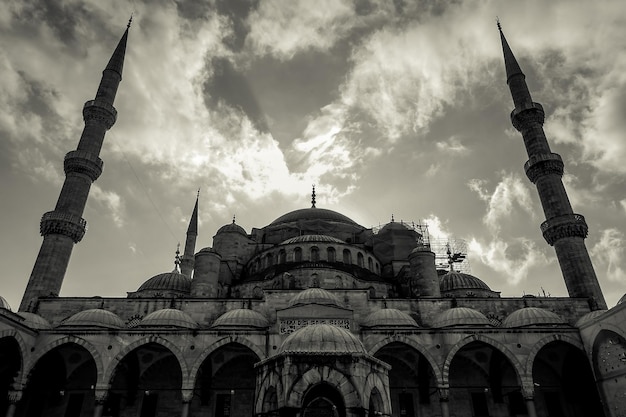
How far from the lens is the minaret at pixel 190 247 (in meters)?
31.8

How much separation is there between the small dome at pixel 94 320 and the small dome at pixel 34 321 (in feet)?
3.84

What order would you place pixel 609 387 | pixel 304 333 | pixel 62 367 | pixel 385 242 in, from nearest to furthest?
pixel 304 333, pixel 609 387, pixel 62 367, pixel 385 242

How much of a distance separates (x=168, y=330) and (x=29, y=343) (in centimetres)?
514

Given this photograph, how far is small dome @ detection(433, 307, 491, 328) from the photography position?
57.4 ft

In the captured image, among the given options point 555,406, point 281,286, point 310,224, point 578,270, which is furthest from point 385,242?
point 555,406

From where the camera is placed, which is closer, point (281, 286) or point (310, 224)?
point (281, 286)

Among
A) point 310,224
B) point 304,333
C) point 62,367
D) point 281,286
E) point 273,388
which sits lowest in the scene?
point 273,388

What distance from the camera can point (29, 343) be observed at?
52.4ft

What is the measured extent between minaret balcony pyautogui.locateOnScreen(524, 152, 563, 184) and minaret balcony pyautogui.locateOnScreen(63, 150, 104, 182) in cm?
2638

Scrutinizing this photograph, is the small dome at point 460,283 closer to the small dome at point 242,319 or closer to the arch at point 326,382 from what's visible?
the small dome at point 242,319

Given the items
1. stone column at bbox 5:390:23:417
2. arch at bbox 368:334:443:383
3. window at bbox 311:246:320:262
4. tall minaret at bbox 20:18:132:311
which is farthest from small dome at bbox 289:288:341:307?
tall minaret at bbox 20:18:132:311

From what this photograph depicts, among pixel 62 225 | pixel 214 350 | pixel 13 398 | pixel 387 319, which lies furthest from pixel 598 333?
pixel 62 225

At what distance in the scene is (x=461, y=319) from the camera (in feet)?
57.8

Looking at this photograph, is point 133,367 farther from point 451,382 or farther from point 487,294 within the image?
point 487,294
